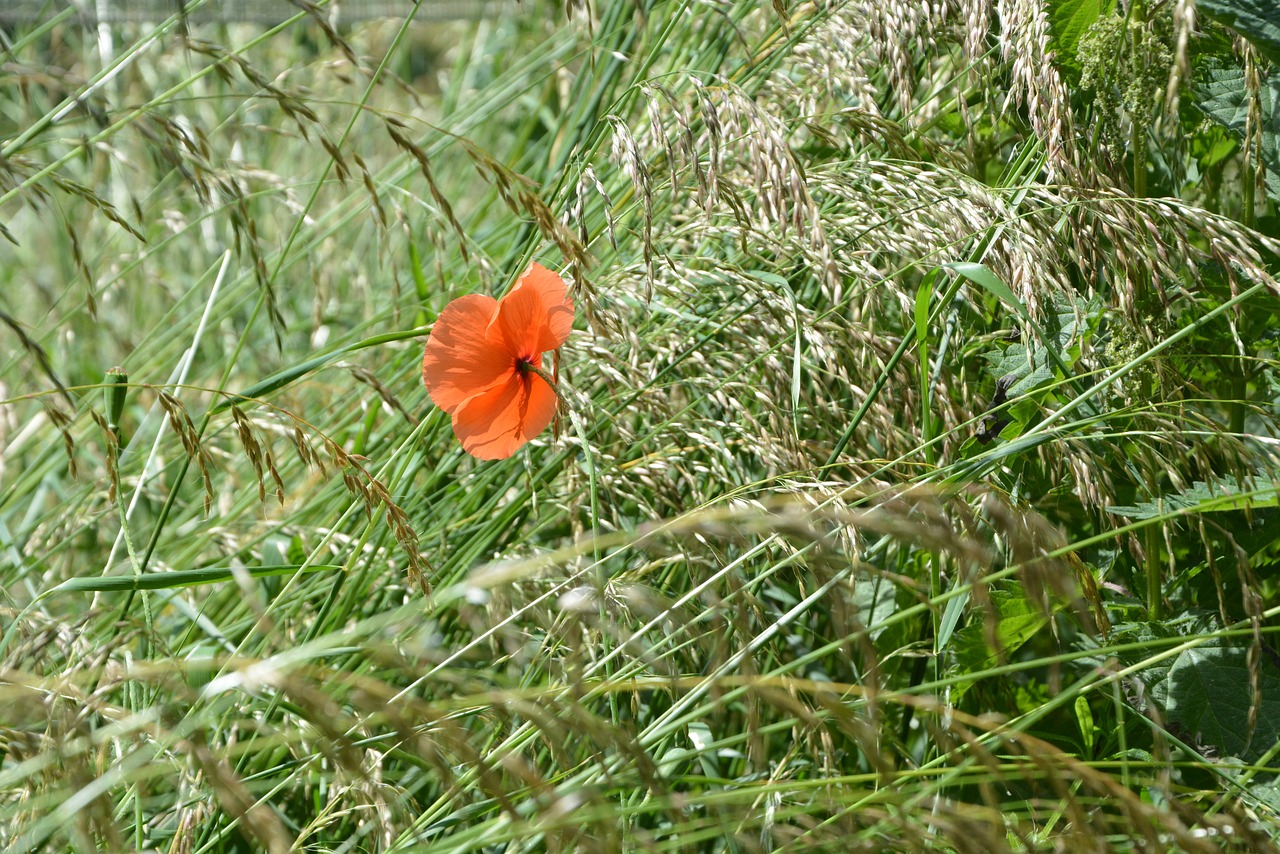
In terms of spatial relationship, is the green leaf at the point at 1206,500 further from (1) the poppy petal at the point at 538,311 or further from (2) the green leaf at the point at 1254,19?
(1) the poppy petal at the point at 538,311

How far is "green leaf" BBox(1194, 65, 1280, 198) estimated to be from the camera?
1203 mm

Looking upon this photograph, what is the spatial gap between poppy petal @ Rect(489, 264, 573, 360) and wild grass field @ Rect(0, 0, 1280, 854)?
4 centimetres

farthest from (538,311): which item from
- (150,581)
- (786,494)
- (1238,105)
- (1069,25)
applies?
(1238,105)

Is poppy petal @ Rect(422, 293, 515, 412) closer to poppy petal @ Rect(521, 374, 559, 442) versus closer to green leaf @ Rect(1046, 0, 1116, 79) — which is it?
poppy petal @ Rect(521, 374, 559, 442)

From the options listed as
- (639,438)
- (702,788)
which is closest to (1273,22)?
(639,438)

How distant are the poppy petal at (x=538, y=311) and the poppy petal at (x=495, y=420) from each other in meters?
0.06

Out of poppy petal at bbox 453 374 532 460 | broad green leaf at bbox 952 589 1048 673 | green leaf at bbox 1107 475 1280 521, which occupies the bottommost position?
broad green leaf at bbox 952 589 1048 673

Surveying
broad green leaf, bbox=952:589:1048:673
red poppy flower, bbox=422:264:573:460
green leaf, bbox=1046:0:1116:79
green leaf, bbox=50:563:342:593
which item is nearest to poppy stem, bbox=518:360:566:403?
red poppy flower, bbox=422:264:573:460

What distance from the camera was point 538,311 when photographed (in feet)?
3.57

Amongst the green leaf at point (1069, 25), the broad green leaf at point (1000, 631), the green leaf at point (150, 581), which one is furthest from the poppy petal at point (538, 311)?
the green leaf at point (1069, 25)

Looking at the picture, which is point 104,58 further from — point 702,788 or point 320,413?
point 702,788

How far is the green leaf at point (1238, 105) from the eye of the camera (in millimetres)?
1203

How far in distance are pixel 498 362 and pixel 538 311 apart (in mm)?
75

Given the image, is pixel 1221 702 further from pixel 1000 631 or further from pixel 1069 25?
pixel 1069 25
